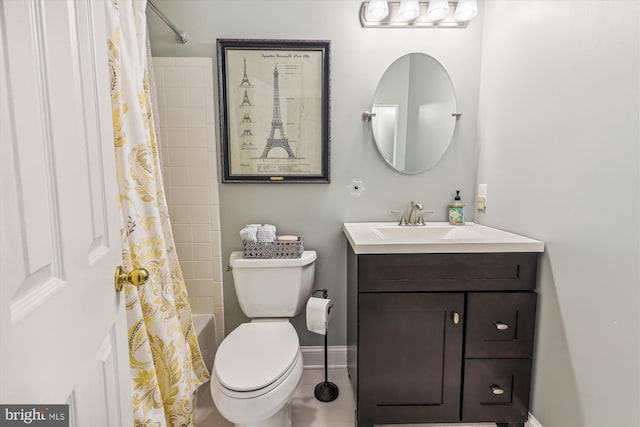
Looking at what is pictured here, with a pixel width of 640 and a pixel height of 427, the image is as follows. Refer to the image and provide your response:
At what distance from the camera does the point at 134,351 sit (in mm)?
1049

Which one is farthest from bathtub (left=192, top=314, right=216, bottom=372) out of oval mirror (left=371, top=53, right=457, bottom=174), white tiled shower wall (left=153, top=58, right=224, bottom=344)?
oval mirror (left=371, top=53, right=457, bottom=174)

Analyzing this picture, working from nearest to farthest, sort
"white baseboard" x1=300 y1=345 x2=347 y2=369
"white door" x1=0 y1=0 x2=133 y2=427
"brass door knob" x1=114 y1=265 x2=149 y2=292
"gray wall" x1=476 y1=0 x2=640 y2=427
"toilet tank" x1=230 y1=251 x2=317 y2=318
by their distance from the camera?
"white door" x1=0 y1=0 x2=133 y2=427 < "brass door knob" x1=114 y1=265 x2=149 y2=292 < "gray wall" x1=476 y1=0 x2=640 y2=427 < "toilet tank" x1=230 y1=251 x2=317 y2=318 < "white baseboard" x1=300 y1=345 x2=347 y2=369

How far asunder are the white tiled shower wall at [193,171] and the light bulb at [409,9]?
1049mm

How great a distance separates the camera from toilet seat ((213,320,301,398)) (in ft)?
3.83

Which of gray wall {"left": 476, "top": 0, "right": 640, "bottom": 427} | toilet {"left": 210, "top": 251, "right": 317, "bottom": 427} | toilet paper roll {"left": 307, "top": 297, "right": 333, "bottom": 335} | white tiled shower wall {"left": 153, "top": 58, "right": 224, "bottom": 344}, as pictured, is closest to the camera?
gray wall {"left": 476, "top": 0, "right": 640, "bottom": 427}

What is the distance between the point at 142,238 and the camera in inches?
43.7

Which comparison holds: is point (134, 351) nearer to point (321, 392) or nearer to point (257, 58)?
point (321, 392)

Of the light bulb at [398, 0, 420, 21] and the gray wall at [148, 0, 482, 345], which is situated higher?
the light bulb at [398, 0, 420, 21]

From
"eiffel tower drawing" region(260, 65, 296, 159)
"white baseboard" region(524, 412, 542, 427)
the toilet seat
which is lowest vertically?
"white baseboard" region(524, 412, 542, 427)

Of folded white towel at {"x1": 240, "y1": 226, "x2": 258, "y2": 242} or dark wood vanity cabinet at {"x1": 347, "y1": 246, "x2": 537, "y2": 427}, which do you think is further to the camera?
folded white towel at {"x1": 240, "y1": 226, "x2": 258, "y2": 242}

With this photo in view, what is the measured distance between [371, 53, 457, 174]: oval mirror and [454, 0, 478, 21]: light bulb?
24 centimetres

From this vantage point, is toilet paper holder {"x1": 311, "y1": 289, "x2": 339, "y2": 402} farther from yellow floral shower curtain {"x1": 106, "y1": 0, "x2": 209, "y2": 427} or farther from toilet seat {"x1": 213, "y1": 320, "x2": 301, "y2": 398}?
yellow floral shower curtain {"x1": 106, "y1": 0, "x2": 209, "y2": 427}

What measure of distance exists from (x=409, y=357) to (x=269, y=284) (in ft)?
2.42

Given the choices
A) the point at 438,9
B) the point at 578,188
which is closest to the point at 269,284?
the point at 578,188
